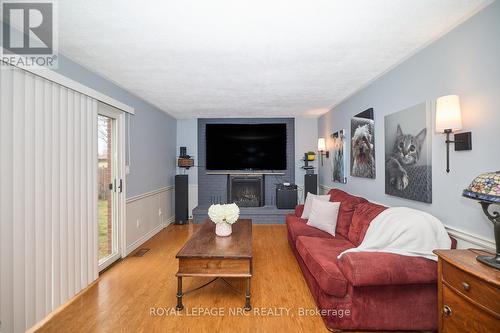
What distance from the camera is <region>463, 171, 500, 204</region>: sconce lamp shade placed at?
1.23m

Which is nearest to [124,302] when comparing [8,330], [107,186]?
[8,330]

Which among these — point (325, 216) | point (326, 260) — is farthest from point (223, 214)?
point (325, 216)

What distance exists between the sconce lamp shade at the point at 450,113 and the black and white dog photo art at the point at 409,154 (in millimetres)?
362

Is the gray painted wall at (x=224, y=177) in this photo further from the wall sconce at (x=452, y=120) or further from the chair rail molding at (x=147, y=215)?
the wall sconce at (x=452, y=120)

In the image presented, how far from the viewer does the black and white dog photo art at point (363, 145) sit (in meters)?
3.21

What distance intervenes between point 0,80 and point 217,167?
165 inches

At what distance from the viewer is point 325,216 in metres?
3.25

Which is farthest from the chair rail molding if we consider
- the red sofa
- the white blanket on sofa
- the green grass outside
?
the white blanket on sofa

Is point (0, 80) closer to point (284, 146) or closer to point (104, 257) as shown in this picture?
point (104, 257)

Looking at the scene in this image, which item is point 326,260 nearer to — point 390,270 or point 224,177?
point 390,270

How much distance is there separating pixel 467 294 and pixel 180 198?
4783mm

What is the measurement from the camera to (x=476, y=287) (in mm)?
1304

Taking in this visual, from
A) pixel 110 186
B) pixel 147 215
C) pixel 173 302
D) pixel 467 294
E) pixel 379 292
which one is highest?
pixel 110 186

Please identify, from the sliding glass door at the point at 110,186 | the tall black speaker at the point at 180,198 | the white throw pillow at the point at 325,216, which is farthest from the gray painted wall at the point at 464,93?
the tall black speaker at the point at 180,198
